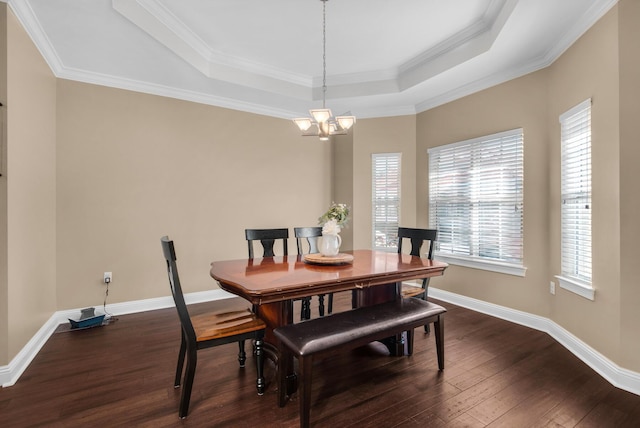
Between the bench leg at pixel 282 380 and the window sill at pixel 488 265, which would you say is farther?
the window sill at pixel 488 265

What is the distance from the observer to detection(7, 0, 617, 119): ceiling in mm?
2658

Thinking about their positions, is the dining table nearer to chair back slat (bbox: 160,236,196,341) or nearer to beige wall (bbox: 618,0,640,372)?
chair back slat (bbox: 160,236,196,341)

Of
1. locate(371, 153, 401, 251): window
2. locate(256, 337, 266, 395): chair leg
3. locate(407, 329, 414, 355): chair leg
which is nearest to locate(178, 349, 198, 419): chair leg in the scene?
locate(256, 337, 266, 395): chair leg

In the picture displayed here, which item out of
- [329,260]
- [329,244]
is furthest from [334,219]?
[329,260]

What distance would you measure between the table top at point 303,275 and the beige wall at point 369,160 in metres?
2.00

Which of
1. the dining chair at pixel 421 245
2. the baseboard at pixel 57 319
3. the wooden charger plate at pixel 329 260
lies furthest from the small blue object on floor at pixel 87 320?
the dining chair at pixel 421 245

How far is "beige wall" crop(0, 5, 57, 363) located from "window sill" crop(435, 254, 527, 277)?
4.49 metres

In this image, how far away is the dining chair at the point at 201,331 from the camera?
1848 millimetres

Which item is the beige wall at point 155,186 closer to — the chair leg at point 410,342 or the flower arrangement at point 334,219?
the flower arrangement at point 334,219

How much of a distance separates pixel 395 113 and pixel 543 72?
1.91m

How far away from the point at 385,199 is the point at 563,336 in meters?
2.68

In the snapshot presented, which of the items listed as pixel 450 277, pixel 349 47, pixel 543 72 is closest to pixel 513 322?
pixel 450 277

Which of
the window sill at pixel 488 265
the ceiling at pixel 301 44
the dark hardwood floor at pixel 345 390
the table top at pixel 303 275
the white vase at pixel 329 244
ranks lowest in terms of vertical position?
the dark hardwood floor at pixel 345 390

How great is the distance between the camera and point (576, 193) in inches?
109
